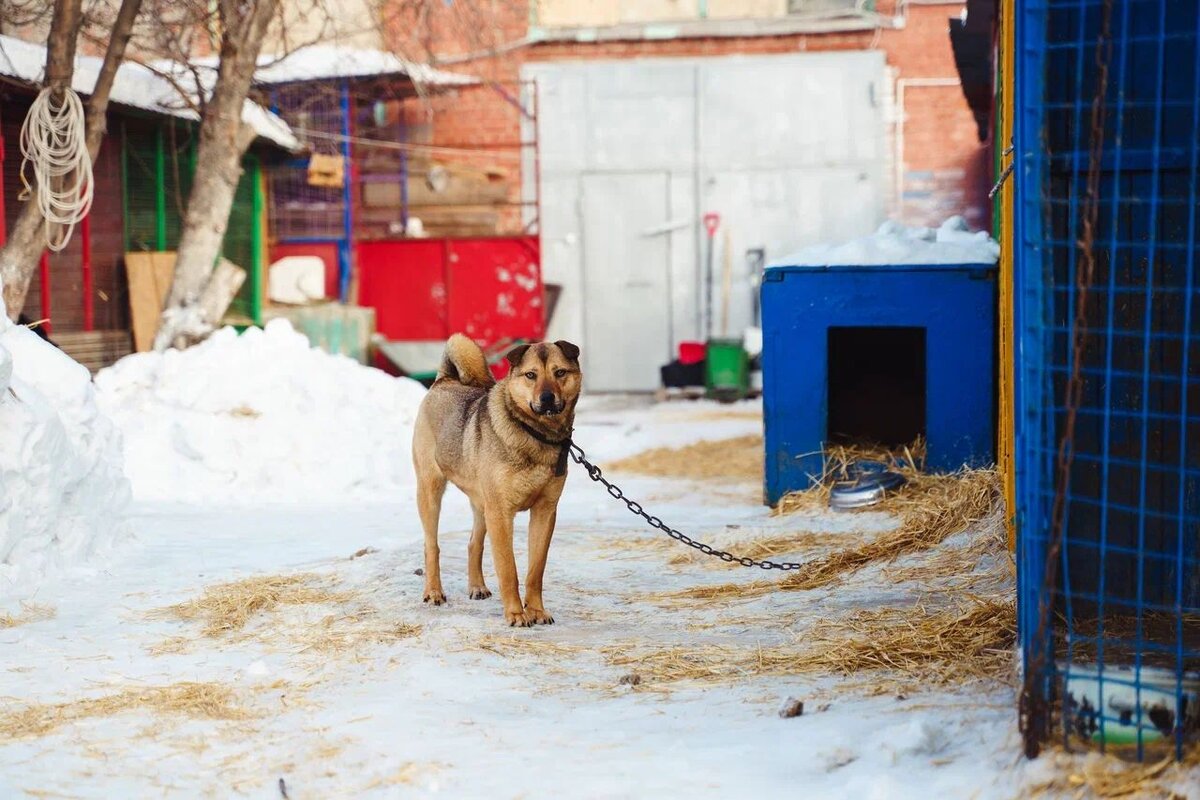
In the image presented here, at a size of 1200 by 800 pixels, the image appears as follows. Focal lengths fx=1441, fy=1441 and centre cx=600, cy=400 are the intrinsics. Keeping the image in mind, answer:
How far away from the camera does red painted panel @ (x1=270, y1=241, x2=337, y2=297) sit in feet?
60.1

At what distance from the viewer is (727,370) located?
18.1 meters

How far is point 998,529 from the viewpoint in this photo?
22.4 feet

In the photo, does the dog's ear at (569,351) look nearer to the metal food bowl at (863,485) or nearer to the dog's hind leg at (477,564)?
the dog's hind leg at (477,564)

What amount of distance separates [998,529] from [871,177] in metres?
13.1

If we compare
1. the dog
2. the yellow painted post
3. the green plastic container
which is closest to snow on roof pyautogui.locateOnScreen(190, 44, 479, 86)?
the green plastic container

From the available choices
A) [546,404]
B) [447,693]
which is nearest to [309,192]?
[546,404]

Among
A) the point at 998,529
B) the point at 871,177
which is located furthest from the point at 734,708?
the point at 871,177

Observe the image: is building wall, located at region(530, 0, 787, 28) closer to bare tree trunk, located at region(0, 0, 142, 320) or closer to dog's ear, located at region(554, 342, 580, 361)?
bare tree trunk, located at region(0, 0, 142, 320)

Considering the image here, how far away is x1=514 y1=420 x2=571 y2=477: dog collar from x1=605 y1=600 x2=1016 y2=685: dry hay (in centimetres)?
88

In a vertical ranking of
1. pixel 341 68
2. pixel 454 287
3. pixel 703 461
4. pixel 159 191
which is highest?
pixel 341 68

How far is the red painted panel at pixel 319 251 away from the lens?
60.1 feet

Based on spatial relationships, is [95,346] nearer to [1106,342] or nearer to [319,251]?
[319,251]

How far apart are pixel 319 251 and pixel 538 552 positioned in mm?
13192

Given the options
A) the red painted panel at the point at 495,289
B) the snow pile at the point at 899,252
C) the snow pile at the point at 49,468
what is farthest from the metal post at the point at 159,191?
the snow pile at the point at 899,252
